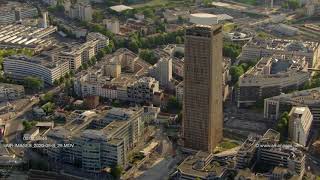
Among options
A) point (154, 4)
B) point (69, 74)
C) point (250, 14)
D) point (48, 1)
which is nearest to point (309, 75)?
point (69, 74)

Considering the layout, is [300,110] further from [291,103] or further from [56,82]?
[56,82]

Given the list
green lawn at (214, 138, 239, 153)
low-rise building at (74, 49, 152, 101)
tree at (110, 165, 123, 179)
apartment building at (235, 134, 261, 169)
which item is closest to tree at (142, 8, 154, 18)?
low-rise building at (74, 49, 152, 101)

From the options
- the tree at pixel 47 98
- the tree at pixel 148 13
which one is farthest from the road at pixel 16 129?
the tree at pixel 148 13

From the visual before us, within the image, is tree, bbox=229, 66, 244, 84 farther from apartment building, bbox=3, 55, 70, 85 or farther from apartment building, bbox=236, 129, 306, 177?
apartment building, bbox=3, 55, 70, 85

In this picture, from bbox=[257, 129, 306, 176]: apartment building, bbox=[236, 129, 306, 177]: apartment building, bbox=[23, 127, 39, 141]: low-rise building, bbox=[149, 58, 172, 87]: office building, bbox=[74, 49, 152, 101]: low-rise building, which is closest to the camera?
bbox=[257, 129, 306, 176]: apartment building

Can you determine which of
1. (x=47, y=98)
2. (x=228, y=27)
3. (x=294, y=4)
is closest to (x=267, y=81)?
(x=47, y=98)

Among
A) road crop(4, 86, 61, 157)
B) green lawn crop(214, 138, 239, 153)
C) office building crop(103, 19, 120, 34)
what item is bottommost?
green lawn crop(214, 138, 239, 153)

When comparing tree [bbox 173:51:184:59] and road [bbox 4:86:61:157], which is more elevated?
tree [bbox 173:51:184:59]
